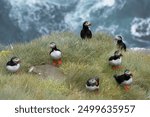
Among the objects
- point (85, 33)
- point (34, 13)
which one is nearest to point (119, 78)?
point (85, 33)

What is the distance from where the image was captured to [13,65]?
15.5m

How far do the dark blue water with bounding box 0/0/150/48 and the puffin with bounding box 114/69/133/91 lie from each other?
1323 inches

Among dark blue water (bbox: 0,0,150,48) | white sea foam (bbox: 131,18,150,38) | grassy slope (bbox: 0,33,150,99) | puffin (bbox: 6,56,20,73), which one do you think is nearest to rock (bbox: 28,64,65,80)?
grassy slope (bbox: 0,33,150,99)

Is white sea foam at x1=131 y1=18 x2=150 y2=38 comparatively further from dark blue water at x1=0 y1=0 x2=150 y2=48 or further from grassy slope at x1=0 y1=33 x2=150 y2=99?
grassy slope at x1=0 y1=33 x2=150 y2=99

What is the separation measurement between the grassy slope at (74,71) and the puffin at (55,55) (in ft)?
0.57

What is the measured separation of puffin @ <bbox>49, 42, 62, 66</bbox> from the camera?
16422mm

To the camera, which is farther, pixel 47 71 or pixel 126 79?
pixel 47 71

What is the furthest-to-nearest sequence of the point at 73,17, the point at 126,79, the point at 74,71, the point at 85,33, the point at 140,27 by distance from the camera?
the point at 73,17
the point at 140,27
the point at 85,33
the point at 74,71
the point at 126,79

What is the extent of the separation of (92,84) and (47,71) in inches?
76.9

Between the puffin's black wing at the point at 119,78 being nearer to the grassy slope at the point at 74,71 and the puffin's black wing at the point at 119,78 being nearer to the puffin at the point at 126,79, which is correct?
the puffin at the point at 126,79

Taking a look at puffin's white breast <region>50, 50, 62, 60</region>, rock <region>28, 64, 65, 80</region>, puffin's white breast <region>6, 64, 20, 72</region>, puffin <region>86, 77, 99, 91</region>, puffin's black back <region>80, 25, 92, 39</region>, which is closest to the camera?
puffin <region>86, 77, 99, 91</region>

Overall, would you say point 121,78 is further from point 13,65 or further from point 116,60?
point 13,65

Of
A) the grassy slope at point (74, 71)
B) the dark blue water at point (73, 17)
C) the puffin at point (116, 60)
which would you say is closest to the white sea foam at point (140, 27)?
the dark blue water at point (73, 17)

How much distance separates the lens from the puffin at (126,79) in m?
15.6
